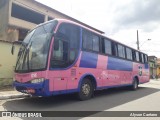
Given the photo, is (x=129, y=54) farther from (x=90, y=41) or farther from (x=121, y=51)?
(x=90, y=41)

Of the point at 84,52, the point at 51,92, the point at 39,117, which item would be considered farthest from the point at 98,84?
the point at 39,117

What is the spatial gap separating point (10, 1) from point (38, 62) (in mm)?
19230

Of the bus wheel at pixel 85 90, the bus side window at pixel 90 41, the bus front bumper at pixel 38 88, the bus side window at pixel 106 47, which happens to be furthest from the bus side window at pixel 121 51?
the bus front bumper at pixel 38 88

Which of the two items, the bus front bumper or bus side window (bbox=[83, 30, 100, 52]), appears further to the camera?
bus side window (bbox=[83, 30, 100, 52])

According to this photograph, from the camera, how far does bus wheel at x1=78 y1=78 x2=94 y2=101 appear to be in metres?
8.94

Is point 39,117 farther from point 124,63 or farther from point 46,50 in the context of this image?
point 124,63

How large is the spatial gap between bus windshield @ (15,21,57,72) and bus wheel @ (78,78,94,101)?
2422 millimetres

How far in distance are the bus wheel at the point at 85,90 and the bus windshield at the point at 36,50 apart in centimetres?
242

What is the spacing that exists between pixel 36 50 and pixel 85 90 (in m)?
2.94

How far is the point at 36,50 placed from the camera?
768cm

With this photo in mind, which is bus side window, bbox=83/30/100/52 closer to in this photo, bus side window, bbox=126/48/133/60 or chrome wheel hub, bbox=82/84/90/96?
chrome wheel hub, bbox=82/84/90/96

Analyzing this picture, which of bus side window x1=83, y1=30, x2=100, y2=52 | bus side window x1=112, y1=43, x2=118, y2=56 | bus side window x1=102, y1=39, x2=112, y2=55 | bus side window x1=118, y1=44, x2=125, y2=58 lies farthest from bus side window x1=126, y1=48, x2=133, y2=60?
bus side window x1=83, y1=30, x2=100, y2=52

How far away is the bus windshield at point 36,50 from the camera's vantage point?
7371mm

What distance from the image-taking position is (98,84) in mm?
10211
